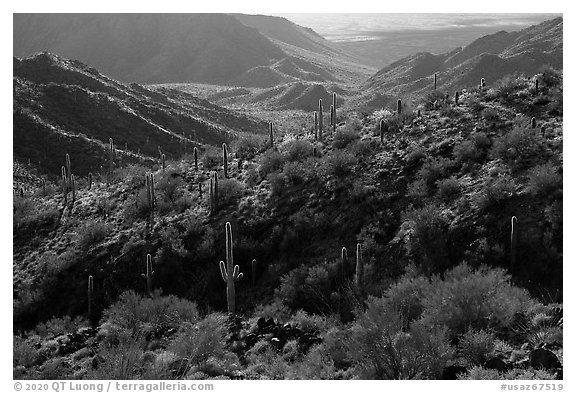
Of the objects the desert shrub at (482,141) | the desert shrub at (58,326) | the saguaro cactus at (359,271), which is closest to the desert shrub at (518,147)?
the desert shrub at (482,141)

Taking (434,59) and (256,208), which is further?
(434,59)

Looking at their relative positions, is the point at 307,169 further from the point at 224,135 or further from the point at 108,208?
the point at 224,135

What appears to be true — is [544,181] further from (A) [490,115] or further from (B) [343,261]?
(A) [490,115]

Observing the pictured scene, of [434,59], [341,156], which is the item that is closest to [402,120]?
[341,156]

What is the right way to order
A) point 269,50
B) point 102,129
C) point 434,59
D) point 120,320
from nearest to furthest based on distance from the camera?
point 120,320, point 102,129, point 434,59, point 269,50

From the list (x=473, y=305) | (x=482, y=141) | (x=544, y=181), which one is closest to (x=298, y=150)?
(x=482, y=141)

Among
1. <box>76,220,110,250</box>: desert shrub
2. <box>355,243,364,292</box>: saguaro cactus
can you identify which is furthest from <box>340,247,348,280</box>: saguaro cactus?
<box>76,220,110,250</box>: desert shrub

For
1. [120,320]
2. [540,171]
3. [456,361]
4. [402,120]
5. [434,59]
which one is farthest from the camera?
[434,59]
